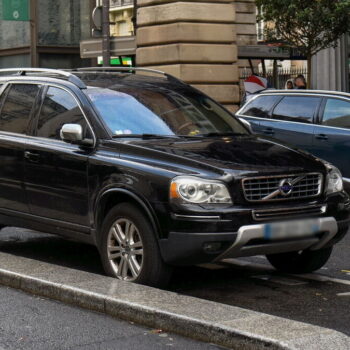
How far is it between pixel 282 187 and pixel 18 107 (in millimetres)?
3044

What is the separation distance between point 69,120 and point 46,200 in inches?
28.7

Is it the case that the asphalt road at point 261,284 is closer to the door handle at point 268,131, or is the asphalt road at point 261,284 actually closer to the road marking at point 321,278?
the road marking at point 321,278

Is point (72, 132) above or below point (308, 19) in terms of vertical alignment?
below

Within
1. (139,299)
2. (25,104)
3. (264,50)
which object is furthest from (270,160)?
(264,50)

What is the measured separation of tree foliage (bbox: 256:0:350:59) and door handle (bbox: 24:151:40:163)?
1206cm

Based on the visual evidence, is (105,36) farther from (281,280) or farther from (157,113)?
(281,280)

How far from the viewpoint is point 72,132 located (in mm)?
7441

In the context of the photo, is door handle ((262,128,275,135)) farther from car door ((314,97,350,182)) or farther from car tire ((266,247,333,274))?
car tire ((266,247,333,274))

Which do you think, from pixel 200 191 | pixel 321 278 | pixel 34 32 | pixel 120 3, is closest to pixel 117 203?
pixel 200 191

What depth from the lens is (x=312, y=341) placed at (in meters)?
5.14

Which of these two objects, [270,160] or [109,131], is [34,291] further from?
[270,160]

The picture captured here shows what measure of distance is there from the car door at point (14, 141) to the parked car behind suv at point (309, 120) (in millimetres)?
4168

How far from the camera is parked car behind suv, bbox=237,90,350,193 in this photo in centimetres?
1179

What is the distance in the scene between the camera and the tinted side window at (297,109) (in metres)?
12.3
